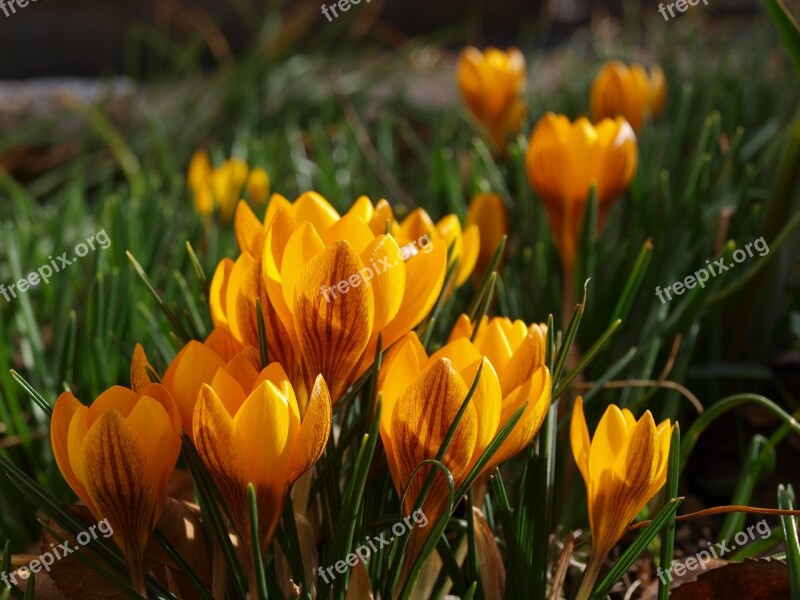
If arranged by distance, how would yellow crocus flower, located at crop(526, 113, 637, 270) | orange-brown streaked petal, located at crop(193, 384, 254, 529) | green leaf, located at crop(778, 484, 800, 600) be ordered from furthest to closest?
yellow crocus flower, located at crop(526, 113, 637, 270), green leaf, located at crop(778, 484, 800, 600), orange-brown streaked petal, located at crop(193, 384, 254, 529)

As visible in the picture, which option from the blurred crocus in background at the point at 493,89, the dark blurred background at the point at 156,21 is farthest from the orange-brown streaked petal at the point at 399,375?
the dark blurred background at the point at 156,21

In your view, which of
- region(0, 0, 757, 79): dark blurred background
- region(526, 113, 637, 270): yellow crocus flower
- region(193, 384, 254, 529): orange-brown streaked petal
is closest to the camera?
region(193, 384, 254, 529): orange-brown streaked petal

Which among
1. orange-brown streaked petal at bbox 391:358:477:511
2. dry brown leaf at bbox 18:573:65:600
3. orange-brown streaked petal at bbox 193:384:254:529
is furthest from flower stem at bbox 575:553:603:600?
dry brown leaf at bbox 18:573:65:600

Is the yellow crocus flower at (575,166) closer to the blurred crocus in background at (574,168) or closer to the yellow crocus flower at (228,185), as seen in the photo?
the blurred crocus in background at (574,168)

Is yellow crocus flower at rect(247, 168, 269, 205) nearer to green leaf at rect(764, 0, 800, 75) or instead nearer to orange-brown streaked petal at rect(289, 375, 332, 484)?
green leaf at rect(764, 0, 800, 75)

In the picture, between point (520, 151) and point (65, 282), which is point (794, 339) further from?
point (65, 282)

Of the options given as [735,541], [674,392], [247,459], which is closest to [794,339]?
[674,392]
